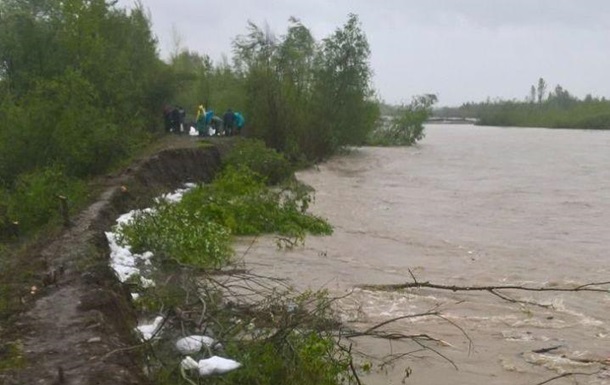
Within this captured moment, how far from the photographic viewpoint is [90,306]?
22.0ft

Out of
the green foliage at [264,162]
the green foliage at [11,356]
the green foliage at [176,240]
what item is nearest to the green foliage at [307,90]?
the green foliage at [264,162]

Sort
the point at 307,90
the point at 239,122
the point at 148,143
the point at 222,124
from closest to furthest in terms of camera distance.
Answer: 1. the point at 148,143
2. the point at 239,122
3. the point at 222,124
4. the point at 307,90

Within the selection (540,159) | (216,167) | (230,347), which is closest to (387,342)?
(230,347)

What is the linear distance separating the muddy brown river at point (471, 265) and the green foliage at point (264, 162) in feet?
4.11

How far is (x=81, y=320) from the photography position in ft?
21.0

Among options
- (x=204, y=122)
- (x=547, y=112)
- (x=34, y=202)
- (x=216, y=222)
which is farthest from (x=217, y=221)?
(x=547, y=112)

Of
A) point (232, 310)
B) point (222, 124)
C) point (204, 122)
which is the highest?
point (204, 122)

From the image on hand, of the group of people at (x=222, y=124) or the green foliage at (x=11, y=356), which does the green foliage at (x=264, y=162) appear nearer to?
the group of people at (x=222, y=124)

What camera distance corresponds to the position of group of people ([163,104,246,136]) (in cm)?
2919

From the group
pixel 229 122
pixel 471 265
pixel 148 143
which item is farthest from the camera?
pixel 229 122

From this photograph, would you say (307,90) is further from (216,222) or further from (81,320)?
(81,320)

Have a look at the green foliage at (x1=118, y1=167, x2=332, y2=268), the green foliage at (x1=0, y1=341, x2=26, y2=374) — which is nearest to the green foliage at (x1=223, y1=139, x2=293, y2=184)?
the green foliage at (x1=118, y1=167, x2=332, y2=268)

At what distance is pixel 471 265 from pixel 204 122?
18824 millimetres

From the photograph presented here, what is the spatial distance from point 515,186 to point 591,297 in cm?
1584
